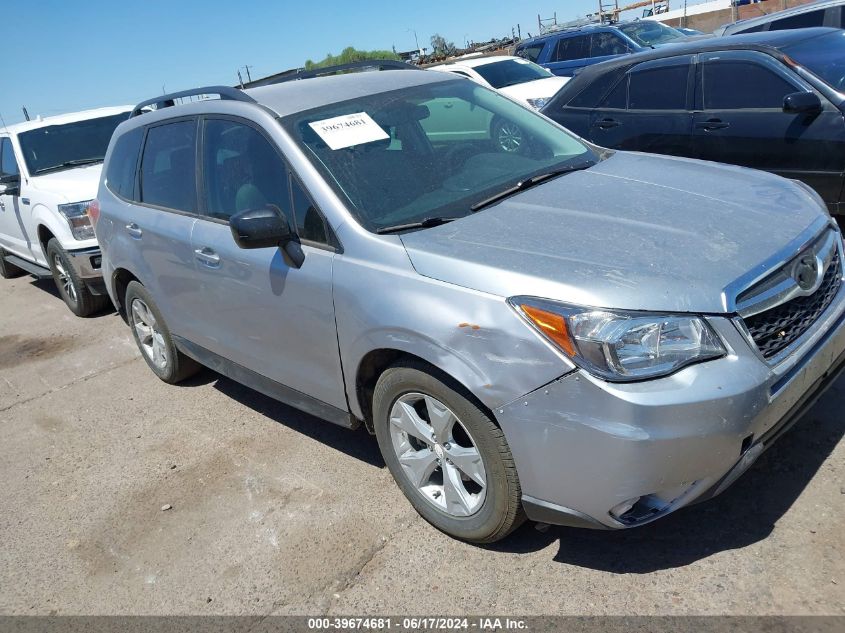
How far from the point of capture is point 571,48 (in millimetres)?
15273

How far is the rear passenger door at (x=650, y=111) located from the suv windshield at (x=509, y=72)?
5707mm

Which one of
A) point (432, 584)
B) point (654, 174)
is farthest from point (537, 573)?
point (654, 174)

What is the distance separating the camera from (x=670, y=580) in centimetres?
269

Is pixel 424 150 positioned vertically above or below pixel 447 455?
above

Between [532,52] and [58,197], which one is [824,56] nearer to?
[58,197]

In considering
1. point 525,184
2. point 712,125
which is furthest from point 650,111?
point 525,184

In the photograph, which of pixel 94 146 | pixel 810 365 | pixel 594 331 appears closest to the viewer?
pixel 594 331

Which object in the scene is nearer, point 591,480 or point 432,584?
point 591,480

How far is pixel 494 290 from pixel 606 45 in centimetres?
1361

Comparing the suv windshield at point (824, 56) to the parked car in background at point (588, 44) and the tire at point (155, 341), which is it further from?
the parked car in background at point (588, 44)

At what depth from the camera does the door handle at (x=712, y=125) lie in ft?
19.6

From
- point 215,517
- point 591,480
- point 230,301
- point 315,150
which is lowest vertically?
point 215,517

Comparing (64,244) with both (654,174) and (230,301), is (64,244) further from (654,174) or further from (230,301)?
(654,174)

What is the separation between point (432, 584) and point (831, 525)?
156 centimetres
